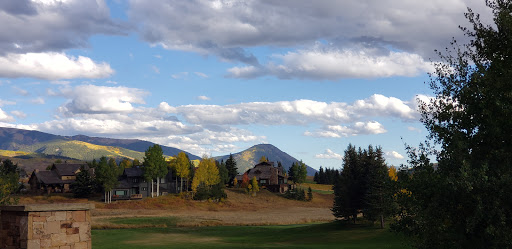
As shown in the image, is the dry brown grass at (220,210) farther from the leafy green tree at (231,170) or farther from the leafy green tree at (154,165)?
the leafy green tree at (231,170)

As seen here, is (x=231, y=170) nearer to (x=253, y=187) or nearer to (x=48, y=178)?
(x=253, y=187)

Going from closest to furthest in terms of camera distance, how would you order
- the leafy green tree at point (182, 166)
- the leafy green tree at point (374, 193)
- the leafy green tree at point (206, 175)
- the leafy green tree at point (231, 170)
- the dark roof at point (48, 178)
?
1. the leafy green tree at point (374, 193)
2. the leafy green tree at point (206, 175)
3. the leafy green tree at point (182, 166)
4. the dark roof at point (48, 178)
5. the leafy green tree at point (231, 170)

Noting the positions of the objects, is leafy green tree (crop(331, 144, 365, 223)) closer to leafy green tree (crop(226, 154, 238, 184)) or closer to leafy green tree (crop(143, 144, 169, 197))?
leafy green tree (crop(143, 144, 169, 197))

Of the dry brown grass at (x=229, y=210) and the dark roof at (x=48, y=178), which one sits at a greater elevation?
the dark roof at (x=48, y=178)

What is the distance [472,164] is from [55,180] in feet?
429

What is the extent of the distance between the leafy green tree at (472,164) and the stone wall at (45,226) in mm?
14244

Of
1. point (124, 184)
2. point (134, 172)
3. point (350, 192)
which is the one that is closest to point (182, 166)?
point (134, 172)

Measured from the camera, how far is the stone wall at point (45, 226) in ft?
57.6

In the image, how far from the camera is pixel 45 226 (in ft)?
58.5

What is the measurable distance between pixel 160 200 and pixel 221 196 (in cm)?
1770

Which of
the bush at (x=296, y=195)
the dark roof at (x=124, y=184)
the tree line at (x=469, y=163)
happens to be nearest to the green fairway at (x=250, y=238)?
the tree line at (x=469, y=163)

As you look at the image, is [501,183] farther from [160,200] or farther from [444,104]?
[160,200]

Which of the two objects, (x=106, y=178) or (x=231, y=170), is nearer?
(x=106, y=178)

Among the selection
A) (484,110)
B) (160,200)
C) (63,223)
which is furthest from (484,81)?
(160,200)
